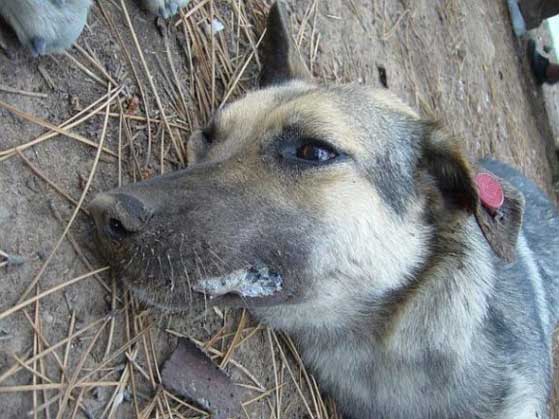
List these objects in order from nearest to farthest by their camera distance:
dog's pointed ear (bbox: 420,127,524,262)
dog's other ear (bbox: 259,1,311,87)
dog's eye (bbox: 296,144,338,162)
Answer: dog's eye (bbox: 296,144,338,162) → dog's pointed ear (bbox: 420,127,524,262) → dog's other ear (bbox: 259,1,311,87)

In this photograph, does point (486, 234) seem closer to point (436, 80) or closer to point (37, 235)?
point (37, 235)

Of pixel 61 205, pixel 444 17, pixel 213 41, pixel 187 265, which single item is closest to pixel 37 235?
pixel 61 205

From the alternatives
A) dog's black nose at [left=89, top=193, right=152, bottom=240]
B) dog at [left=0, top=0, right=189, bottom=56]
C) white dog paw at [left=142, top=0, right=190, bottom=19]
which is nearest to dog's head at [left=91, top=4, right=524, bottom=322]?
dog's black nose at [left=89, top=193, right=152, bottom=240]

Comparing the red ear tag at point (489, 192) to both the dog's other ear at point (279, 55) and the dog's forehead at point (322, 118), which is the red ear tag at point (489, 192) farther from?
the dog's other ear at point (279, 55)

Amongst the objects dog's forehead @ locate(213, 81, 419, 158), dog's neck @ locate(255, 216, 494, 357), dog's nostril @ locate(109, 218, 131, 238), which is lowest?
dog's neck @ locate(255, 216, 494, 357)

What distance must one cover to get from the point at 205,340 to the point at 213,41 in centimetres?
131

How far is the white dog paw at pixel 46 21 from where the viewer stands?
1.85 metres

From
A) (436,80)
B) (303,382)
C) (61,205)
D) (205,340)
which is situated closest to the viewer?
(61,205)

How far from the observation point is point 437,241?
8.03 ft

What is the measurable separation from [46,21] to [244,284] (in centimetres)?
101

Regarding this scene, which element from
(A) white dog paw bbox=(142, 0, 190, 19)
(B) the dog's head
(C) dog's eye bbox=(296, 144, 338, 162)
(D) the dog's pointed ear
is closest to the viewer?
(B) the dog's head

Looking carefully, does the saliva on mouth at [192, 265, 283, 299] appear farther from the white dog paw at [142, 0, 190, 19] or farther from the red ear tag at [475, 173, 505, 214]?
the white dog paw at [142, 0, 190, 19]

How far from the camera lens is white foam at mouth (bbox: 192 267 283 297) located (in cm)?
195

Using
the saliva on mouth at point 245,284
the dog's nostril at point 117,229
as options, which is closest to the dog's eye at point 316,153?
the saliva on mouth at point 245,284
